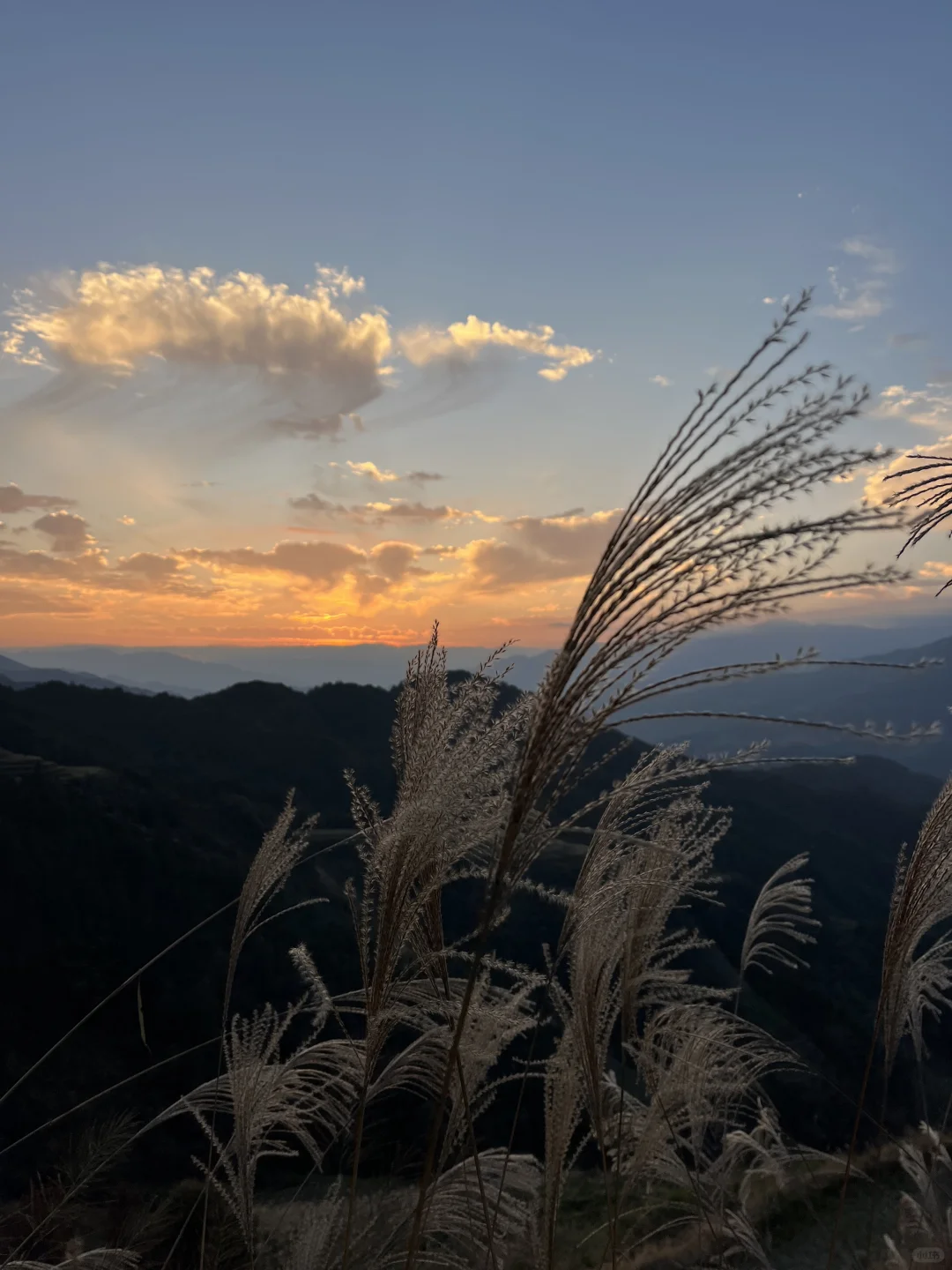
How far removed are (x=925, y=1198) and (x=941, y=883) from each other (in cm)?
176

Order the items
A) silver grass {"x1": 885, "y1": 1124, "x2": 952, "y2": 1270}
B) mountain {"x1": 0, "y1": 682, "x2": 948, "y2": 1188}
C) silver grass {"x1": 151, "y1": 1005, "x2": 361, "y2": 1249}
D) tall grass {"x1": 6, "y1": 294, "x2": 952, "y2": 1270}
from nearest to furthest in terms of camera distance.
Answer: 1. tall grass {"x1": 6, "y1": 294, "x2": 952, "y2": 1270}
2. silver grass {"x1": 151, "y1": 1005, "x2": 361, "y2": 1249}
3. silver grass {"x1": 885, "y1": 1124, "x2": 952, "y2": 1270}
4. mountain {"x1": 0, "y1": 682, "x2": 948, "y2": 1188}

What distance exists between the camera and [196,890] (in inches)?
997

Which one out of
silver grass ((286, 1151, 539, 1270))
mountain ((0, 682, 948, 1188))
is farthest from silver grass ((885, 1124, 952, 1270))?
mountain ((0, 682, 948, 1188))

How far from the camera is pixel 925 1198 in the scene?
3.02 meters

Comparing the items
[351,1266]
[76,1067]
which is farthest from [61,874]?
[351,1266]

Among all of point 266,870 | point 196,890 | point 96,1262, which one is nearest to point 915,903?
point 266,870

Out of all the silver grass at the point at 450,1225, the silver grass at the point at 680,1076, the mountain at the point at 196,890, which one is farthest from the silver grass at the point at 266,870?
the mountain at the point at 196,890

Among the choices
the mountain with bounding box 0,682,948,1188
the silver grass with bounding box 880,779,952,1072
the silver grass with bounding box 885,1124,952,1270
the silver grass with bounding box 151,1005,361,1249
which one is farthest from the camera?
the mountain with bounding box 0,682,948,1188

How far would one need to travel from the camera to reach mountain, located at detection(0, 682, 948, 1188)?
19.5m

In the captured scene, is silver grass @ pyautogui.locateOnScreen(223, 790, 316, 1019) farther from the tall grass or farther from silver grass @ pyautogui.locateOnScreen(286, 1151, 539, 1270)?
silver grass @ pyautogui.locateOnScreen(286, 1151, 539, 1270)

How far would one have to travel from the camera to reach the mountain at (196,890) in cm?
1950

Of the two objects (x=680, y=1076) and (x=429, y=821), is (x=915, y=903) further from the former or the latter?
(x=429, y=821)

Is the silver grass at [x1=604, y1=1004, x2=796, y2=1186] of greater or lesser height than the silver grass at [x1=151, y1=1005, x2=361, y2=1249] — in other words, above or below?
below

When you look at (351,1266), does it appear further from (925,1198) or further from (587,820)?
(587,820)
